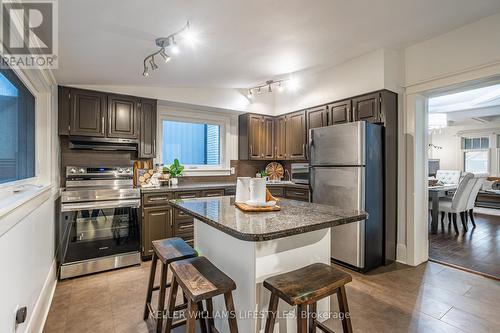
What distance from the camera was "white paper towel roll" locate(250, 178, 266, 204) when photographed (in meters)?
1.78

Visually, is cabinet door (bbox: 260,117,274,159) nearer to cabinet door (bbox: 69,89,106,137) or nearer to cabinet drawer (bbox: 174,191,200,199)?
cabinet drawer (bbox: 174,191,200,199)

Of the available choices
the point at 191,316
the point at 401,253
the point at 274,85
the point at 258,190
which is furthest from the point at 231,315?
the point at 274,85

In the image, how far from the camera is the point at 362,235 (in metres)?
2.86

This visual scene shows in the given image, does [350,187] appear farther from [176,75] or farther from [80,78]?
[80,78]

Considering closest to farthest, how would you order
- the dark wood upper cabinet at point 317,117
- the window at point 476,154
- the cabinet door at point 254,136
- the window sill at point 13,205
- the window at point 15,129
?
the window sill at point 13,205
the window at point 15,129
the dark wood upper cabinet at point 317,117
the cabinet door at point 254,136
the window at point 476,154

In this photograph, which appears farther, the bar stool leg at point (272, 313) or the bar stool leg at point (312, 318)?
the bar stool leg at point (312, 318)

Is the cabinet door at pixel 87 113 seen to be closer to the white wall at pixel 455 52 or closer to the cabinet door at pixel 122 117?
the cabinet door at pixel 122 117

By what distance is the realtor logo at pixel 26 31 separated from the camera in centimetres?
142

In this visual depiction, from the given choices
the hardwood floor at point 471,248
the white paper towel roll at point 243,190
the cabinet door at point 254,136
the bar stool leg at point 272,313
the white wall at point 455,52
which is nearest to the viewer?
Result: the bar stool leg at point 272,313

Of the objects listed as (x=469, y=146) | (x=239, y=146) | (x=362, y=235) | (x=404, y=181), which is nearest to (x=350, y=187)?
(x=362, y=235)

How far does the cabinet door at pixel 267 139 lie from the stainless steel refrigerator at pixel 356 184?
151 centimetres

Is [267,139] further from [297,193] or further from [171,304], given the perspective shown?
[171,304]

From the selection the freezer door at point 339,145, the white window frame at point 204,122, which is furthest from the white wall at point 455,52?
the white window frame at point 204,122

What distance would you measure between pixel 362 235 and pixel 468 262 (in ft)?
4.98
